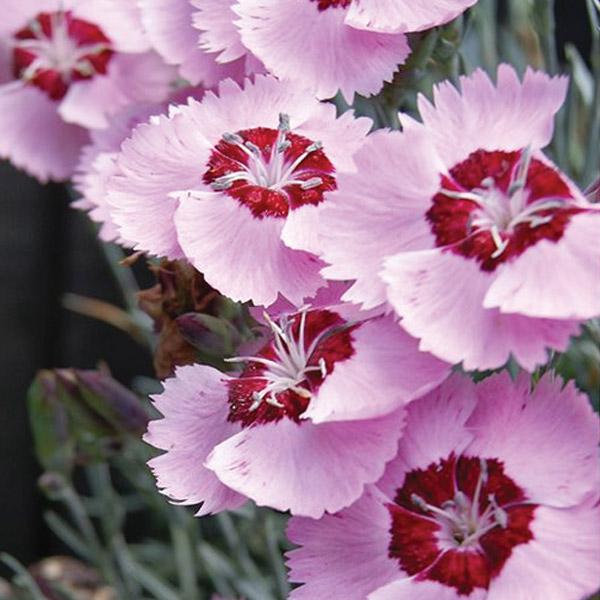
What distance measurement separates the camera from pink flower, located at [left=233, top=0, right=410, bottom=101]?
0.58 meters

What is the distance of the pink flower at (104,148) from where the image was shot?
0.68m

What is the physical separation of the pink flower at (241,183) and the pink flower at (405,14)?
1.7 inches

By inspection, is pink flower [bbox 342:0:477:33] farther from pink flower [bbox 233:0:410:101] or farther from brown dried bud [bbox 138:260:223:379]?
brown dried bud [bbox 138:260:223:379]

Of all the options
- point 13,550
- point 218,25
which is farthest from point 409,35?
point 13,550

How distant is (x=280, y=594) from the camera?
0.77 metres

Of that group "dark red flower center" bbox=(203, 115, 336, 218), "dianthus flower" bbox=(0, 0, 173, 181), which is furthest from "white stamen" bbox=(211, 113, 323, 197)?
"dianthus flower" bbox=(0, 0, 173, 181)

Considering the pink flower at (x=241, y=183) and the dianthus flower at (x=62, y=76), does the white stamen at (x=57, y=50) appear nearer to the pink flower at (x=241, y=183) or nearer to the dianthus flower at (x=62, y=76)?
the dianthus flower at (x=62, y=76)

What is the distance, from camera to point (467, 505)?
532mm

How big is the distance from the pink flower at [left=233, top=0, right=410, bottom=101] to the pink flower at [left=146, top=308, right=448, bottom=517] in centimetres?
11

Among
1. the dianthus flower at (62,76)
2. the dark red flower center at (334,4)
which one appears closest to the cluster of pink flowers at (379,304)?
the dark red flower center at (334,4)

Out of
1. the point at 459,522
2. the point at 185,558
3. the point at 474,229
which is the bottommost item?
the point at 185,558

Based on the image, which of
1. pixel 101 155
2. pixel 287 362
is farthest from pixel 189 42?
pixel 287 362

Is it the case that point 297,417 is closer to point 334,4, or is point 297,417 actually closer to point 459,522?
point 459,522

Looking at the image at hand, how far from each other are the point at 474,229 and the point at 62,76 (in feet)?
1.30
